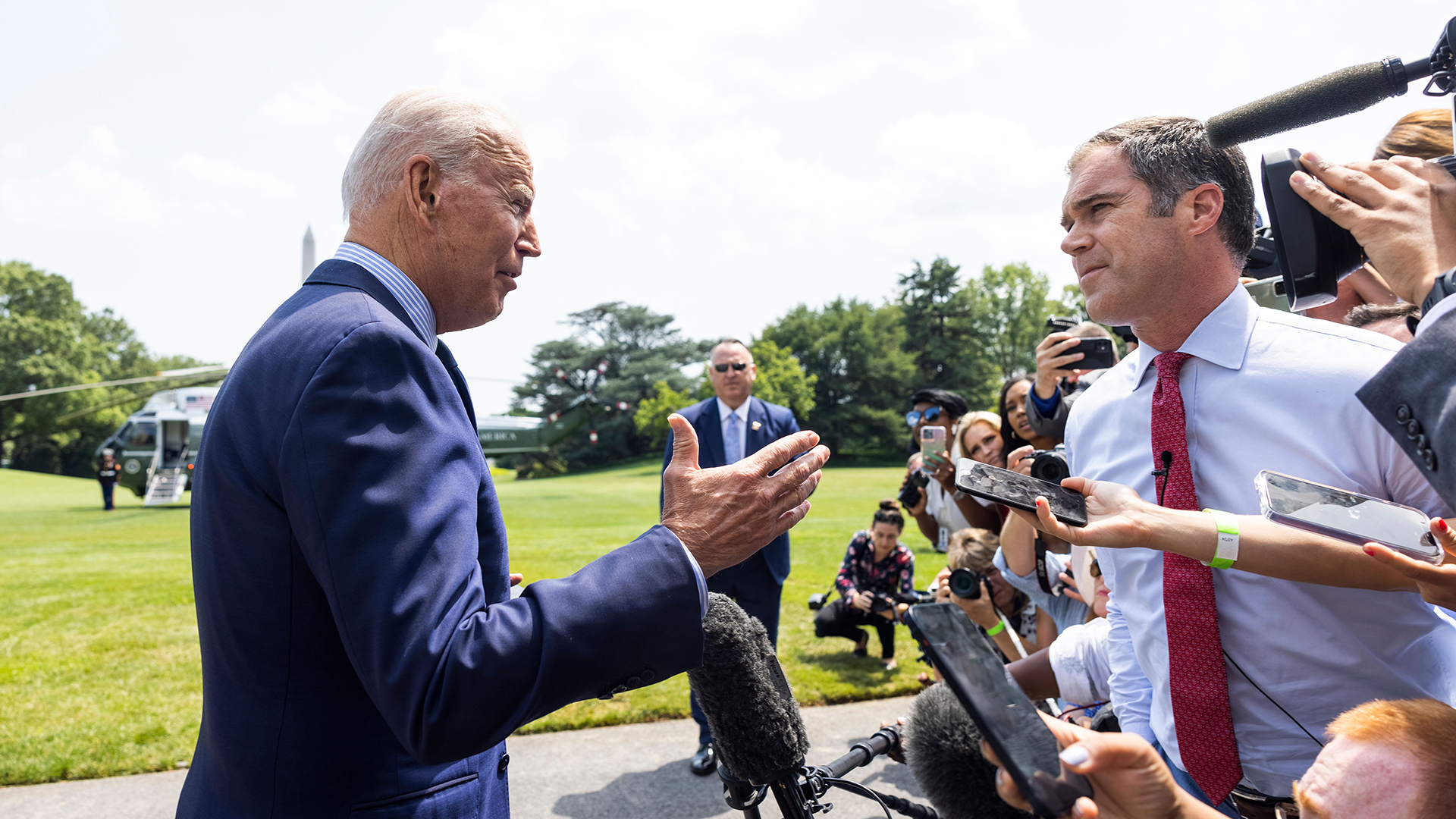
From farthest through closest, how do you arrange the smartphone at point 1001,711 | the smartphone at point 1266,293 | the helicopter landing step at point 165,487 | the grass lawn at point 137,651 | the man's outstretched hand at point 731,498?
the helicopter landing step at point 165,487, the grass lawn at point 137,651, the smartphone at point 1266,293, the man's outstretched hand at point 731,498, the smartphone at point 1001,711

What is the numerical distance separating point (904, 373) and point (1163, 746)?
232 ft

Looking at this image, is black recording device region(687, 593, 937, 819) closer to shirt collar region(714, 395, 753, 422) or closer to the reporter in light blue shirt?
the reporter in light blue shirt

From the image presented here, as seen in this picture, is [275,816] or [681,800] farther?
[681,800]

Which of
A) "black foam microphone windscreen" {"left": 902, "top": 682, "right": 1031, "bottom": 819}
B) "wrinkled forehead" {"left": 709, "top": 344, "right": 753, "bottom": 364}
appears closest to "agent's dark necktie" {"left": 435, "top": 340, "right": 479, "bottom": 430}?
"black foam microphone windscreen" {"left": 902, "top": 682, "right": 1031, "bottom": 819}

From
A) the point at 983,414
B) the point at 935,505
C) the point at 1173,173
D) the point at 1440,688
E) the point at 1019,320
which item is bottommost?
the point at 935,505

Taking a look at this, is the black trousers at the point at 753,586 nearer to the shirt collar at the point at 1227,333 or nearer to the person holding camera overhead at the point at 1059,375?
the person holding camera overhead at the point at 1059,375

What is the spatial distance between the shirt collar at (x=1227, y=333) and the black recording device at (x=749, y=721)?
1.40 m

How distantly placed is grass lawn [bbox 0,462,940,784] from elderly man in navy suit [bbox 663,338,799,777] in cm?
104

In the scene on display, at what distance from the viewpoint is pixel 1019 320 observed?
75438mm

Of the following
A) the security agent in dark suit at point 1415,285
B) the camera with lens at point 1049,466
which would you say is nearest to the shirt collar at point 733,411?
the camera with lens at point 1049,466

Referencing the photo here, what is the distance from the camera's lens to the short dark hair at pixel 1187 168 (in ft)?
7.23

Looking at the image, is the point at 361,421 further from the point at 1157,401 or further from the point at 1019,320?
the point at 1019,320

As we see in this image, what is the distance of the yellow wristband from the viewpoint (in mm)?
1713

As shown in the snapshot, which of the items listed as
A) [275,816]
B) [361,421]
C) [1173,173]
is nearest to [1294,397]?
[1173,173]
